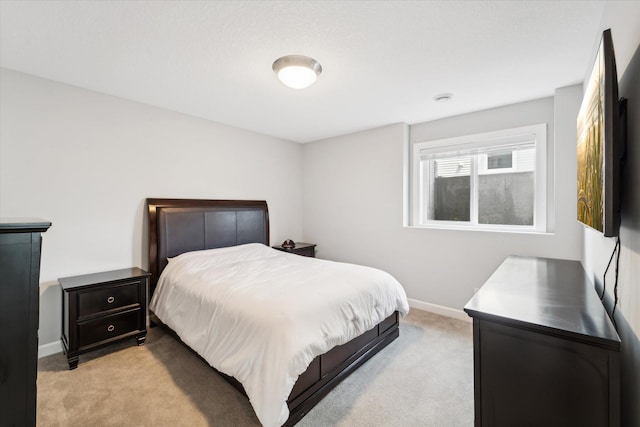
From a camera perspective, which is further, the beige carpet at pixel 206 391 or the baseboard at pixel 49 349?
the baseboard at pixel 49 349

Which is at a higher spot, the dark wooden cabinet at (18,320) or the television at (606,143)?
the television at (606,143)

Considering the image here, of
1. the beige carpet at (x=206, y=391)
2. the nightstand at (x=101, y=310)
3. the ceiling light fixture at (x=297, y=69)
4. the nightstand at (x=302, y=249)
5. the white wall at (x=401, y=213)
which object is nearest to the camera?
the beige carpet at (x=206, y=391)

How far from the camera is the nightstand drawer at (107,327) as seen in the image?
231 centimetres

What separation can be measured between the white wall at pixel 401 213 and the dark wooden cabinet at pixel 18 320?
11.2 ft

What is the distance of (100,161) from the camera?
2750 millimetres

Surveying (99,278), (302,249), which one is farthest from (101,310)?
(302,249)

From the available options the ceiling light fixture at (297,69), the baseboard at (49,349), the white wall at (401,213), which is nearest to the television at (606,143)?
the ceiling light fixture at (297,69)

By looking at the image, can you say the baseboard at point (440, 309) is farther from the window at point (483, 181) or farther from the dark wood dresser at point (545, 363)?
the dark wood dresser at point (545, 363)

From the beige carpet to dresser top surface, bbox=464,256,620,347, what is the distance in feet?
3.06

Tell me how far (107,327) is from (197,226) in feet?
4.25

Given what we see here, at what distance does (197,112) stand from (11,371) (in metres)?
2.99

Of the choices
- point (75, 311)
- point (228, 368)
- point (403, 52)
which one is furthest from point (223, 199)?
point (403, 52)

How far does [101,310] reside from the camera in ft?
7.91

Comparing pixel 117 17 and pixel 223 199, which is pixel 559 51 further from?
pixel 223 199
